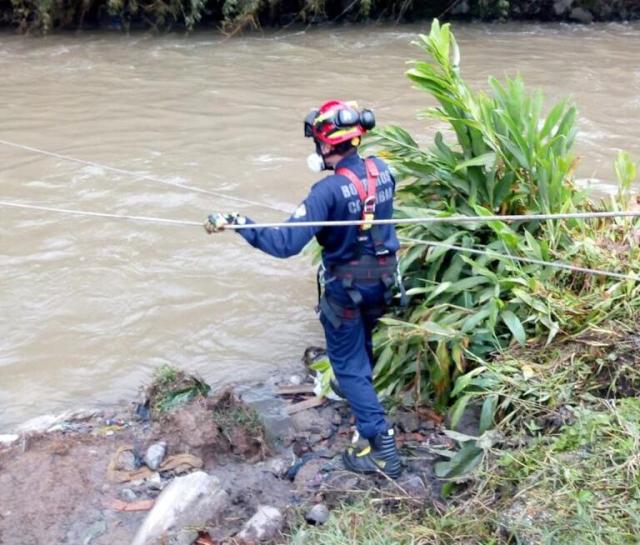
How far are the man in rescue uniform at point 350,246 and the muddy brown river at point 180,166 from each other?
55.1 inches

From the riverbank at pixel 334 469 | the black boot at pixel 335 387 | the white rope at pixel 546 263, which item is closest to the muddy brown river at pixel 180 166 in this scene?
the riverbank at pixel 334 469

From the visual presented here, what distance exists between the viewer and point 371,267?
4.04 m

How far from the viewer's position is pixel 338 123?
12.5 feet

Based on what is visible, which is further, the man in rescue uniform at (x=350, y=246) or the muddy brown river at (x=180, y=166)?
the muddy brown river at (x=180, y=166)

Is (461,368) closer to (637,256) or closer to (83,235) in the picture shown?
(637,256)

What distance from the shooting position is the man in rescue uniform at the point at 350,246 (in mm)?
3812

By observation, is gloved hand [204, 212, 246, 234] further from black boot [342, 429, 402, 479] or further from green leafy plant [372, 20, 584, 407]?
black boot [342, 429, 402, 479]

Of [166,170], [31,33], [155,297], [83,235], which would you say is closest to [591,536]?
[155,297]

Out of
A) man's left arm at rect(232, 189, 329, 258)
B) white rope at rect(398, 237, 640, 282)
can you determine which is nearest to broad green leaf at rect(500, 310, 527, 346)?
white rope at rect(398, 237, 640, 282)

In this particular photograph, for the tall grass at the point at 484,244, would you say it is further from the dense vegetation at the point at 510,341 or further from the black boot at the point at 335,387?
the black boot at the point at 335,387

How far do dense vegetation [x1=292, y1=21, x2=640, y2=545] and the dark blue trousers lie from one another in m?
0.31

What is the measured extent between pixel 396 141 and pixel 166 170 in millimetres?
4069

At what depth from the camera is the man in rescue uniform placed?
12.5ft

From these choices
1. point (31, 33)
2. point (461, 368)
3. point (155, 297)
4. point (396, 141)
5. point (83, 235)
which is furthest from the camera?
point (31, 33)
